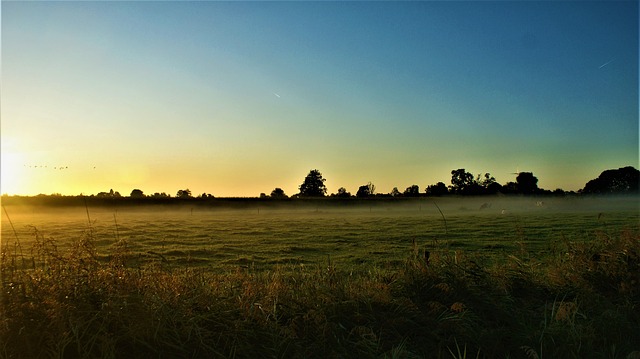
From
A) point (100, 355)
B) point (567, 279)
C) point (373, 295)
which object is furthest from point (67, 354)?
point (567, 279)

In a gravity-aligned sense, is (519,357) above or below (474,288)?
below

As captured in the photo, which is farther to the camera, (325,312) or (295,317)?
(325,312)

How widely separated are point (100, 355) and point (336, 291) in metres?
3.26

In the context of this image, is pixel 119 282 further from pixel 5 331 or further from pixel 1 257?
pixel 1 257

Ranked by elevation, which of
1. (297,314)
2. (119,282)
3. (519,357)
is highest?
(119,282)

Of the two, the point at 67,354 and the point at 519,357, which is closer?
the point at 67,354

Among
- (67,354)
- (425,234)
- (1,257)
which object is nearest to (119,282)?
(67,354)

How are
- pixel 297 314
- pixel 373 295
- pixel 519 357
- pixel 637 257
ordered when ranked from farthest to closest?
pixel 637 257 → pixel 373 295 → pixel 297 314 → pixel 519 357

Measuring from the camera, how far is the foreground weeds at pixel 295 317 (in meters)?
5.82

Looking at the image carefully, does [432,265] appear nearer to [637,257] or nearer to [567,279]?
[567,279]

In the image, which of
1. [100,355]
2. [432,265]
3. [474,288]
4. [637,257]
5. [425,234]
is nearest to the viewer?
[100,355]

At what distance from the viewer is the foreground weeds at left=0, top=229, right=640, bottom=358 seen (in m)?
5.82

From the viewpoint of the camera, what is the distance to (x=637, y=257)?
950 cm

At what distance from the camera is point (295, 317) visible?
655 cm
